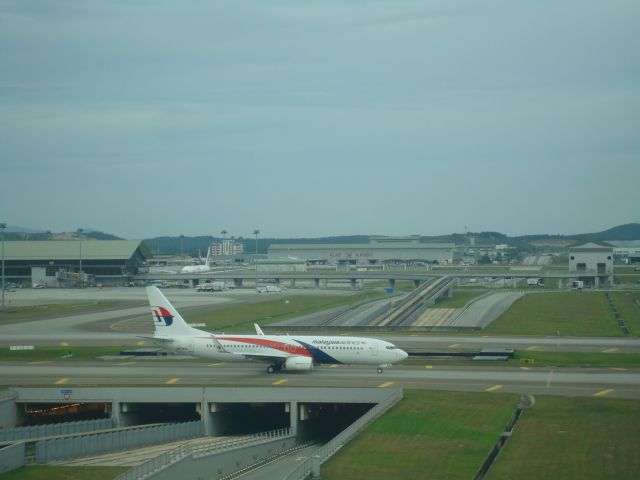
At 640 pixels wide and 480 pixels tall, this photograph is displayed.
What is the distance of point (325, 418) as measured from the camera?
6469 cm

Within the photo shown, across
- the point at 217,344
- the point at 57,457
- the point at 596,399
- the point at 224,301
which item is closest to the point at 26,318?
the point at 224,301

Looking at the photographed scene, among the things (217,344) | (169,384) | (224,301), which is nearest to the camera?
(169,384)

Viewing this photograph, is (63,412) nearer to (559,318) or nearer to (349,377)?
(349,377)

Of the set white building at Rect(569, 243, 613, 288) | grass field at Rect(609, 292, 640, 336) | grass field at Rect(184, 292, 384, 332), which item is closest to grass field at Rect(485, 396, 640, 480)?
grass field at Rect(609, 292, 640, 336)

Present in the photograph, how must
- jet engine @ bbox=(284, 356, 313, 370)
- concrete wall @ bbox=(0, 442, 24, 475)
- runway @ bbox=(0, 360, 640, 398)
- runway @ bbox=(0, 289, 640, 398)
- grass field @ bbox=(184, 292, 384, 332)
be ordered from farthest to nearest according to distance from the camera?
grass field @ bbox=(184, 292, 384, 332) < jet engine @ bbox=(284, 356, 313, 370) < runway @ bbox=(0, 289, 640, 398) < runway @ bbox=(0, 360, 640, 398) < concrete wall @ bbox=(0, 442, 24, 475)

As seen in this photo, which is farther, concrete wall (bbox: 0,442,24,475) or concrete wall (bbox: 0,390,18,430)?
concrete wall (bbox: 0,390,18,430)

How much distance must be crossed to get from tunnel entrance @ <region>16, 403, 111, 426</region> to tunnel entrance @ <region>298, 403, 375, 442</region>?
48.9ft

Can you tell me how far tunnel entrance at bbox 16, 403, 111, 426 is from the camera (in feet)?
209

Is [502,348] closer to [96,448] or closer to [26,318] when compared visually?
[96,448]

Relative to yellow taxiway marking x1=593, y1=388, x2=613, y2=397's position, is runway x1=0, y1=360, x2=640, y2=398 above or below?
above

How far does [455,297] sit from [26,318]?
77.7m

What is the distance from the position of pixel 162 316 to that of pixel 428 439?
111 ft

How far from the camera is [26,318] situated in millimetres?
120500

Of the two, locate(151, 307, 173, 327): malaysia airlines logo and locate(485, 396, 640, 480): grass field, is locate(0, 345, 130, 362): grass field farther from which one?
locate(485, 396, 640, 480): grass field
